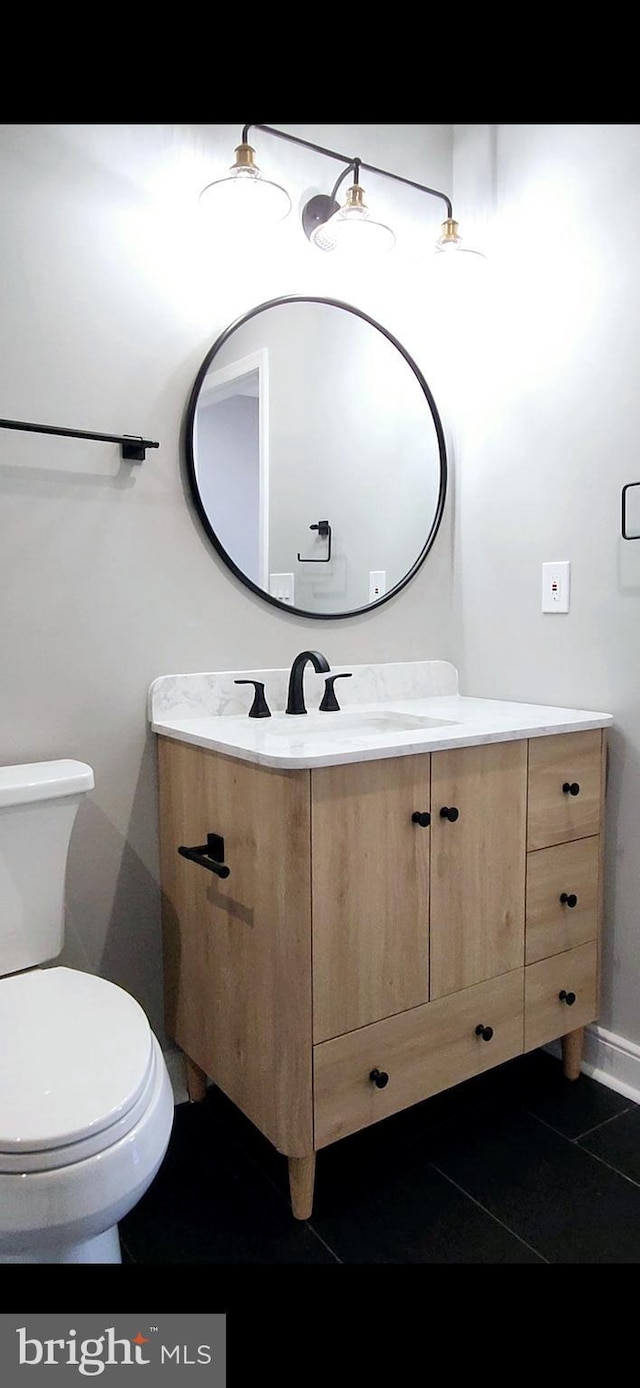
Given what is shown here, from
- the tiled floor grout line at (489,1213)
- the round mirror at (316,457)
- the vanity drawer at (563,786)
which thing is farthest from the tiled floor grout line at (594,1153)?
the round mirror at (316,457)

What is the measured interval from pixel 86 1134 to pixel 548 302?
6.16 feet

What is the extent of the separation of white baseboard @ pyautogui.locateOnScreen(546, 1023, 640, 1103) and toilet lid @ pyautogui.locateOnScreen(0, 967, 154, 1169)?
113cm

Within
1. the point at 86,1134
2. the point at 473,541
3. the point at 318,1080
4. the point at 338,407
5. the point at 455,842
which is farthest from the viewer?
the point at 473,541

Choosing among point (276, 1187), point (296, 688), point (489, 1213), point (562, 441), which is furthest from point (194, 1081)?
point (562, 441)

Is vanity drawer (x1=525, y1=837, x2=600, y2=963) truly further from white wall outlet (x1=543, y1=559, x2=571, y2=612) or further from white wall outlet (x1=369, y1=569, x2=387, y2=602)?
white wall outlet (x1=369, y1=569, x2=387, y2=602)

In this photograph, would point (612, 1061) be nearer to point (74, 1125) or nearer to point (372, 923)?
point (372, 923)

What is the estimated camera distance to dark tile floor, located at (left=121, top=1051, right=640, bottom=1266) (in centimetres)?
127

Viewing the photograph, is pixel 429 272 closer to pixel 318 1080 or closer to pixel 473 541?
pixel 473 541

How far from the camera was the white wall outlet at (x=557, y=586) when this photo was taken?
1.82m

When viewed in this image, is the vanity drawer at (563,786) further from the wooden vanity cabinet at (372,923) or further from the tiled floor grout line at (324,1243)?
the tiled floor grout line at (324,1243)

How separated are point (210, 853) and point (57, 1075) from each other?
0.53 metres

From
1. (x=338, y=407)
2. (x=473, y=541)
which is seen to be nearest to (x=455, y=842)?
(x=473, y=541)
